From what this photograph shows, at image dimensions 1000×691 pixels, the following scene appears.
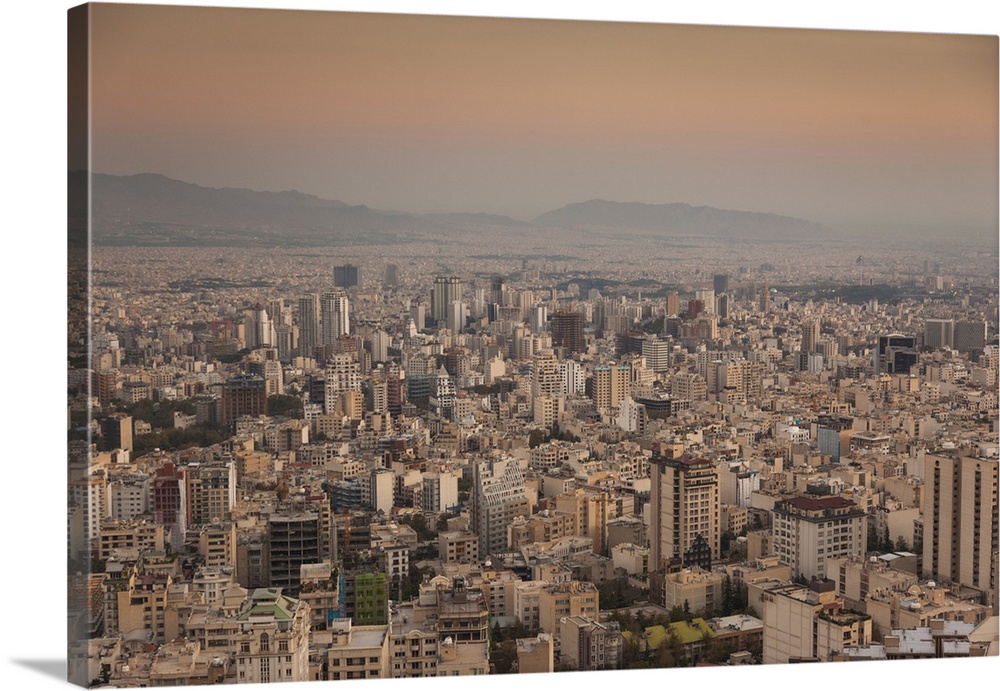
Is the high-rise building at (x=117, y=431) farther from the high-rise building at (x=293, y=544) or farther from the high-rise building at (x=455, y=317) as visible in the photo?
the high-rise building at (x=455, y=317)

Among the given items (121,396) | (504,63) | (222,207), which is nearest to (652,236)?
(504,63)

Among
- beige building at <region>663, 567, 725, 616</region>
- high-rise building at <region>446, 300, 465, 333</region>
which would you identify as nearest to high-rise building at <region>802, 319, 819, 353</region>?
beige building at <region>663, 567, 725, 616</region>

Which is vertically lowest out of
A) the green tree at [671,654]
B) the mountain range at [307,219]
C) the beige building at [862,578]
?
the green tree at [671,654]

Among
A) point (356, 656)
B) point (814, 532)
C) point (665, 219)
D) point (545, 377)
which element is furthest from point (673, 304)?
point (356, 656)

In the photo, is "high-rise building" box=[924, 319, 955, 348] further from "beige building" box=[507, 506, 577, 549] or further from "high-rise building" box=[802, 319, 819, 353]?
"beige building" box=[507, 506, 577, 549]

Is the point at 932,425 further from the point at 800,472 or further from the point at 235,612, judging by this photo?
the point at 235,612

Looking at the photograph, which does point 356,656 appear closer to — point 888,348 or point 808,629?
point 808,629

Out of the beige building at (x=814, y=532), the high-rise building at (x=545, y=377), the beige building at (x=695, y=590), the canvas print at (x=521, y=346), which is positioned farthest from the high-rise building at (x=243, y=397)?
the beige building at (x=814, y=532)
